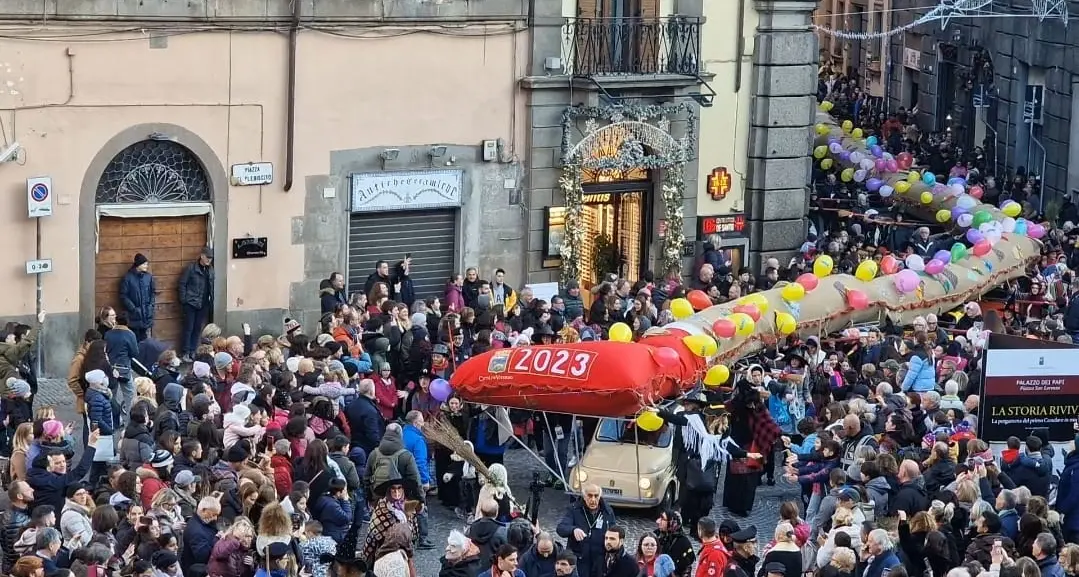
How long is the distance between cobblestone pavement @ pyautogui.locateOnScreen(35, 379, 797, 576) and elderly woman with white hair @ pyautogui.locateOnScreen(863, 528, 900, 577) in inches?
166

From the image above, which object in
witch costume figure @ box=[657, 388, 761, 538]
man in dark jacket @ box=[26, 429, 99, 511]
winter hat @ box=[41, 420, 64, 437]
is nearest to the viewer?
man in dark jacket @ box=[26, 429, 99, 511]

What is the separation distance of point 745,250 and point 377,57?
268 inches

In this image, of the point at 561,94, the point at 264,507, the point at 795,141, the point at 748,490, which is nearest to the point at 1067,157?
the point at 795,141

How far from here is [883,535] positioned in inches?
663

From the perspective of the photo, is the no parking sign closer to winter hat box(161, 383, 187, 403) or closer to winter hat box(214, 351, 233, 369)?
winter hat box(214, 351, 233, 369)

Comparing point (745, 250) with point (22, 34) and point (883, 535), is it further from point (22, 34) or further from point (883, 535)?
point (883, 535)

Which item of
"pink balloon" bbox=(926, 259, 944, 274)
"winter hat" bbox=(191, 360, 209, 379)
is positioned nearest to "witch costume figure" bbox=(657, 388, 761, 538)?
"winter hat" bbox=(191, 360, 209, 379)

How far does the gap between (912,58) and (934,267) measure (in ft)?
68.1

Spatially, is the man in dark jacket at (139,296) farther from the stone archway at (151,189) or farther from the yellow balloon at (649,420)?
the yellow balloon at (649,420)

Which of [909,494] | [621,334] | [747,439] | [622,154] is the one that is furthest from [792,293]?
[909,494]

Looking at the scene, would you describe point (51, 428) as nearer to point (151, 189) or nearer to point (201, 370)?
point (201, 370)

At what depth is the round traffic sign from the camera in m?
25.7

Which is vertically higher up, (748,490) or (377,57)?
(377,57)

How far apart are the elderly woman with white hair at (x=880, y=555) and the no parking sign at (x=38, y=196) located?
40.9 feet
